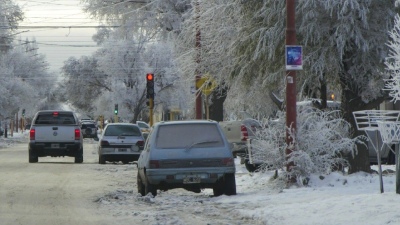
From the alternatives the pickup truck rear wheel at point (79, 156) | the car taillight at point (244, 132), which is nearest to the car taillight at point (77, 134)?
the pickup truck rear wheel at point (79, 156)

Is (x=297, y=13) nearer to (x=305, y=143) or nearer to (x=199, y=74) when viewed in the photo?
(x=305, y=143)

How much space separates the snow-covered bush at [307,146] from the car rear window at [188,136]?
4.16 feet

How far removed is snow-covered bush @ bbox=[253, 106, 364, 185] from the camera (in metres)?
18.8

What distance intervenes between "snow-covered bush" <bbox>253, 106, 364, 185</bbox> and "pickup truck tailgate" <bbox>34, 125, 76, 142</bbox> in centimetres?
1569

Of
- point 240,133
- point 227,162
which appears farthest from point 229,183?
point 240,133

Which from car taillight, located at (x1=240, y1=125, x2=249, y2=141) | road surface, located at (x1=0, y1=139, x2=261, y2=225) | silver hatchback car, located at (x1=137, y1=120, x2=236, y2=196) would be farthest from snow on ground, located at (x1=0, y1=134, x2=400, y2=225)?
car taillight, located at (x1=240, y1=125, x2=249, y2=141)

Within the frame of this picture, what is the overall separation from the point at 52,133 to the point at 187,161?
17340 millimetres

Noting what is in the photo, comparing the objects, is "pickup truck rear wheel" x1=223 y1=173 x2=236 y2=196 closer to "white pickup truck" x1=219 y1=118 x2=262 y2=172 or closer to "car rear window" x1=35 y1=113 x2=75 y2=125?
"white pickup truck" x1=219 y1=118 x2=262 y2=172

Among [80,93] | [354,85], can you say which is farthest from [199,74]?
[80,93]

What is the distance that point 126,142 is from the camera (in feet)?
116

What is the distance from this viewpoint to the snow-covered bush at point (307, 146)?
61.6ft

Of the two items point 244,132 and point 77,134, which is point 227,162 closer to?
point 244,132

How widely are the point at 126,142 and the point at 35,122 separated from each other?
3458 mm

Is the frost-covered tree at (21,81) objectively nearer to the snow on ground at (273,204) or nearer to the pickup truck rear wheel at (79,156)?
the pickup truck rear wheel at (79,156)
